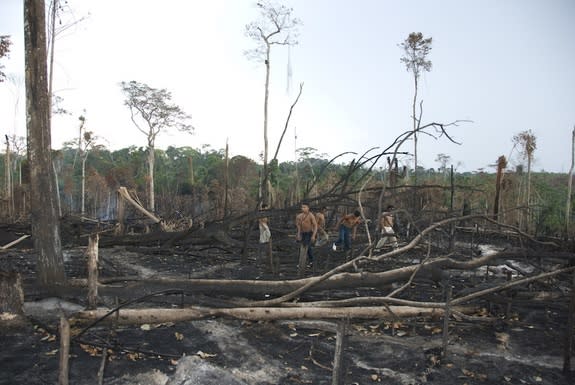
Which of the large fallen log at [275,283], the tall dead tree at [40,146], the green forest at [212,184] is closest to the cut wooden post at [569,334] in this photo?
the large fallen log at [275,283]

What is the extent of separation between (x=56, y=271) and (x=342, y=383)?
4.58 m

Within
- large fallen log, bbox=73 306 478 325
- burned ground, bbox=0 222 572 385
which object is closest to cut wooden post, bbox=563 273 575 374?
burned ground, bbox=0 222 572 385

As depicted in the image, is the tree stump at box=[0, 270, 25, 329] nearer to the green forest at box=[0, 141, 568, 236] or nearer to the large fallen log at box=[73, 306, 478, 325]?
the large fallen log at box=[73, 306, 478, 325]

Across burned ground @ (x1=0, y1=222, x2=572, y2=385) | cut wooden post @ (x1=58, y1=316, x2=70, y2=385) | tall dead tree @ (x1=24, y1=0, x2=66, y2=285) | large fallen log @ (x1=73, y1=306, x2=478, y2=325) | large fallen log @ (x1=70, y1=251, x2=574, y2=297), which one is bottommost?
burned ground @ (x1=0, y1=222, x2=572, y2=385)

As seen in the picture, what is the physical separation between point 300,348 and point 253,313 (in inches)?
28.9

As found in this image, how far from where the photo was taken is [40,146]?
6066 millimetres

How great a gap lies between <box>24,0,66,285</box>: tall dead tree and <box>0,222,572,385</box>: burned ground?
19.5 inches

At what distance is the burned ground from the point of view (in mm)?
4344

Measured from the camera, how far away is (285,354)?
501 cm

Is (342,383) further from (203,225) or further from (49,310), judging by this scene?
(203,225)

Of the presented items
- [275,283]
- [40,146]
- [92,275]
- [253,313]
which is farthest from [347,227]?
[40,146]

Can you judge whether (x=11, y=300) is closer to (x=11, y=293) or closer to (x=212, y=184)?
(x=11, y=293)

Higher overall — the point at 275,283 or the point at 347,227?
the point at 347,227

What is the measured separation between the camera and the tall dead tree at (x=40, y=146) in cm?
601
